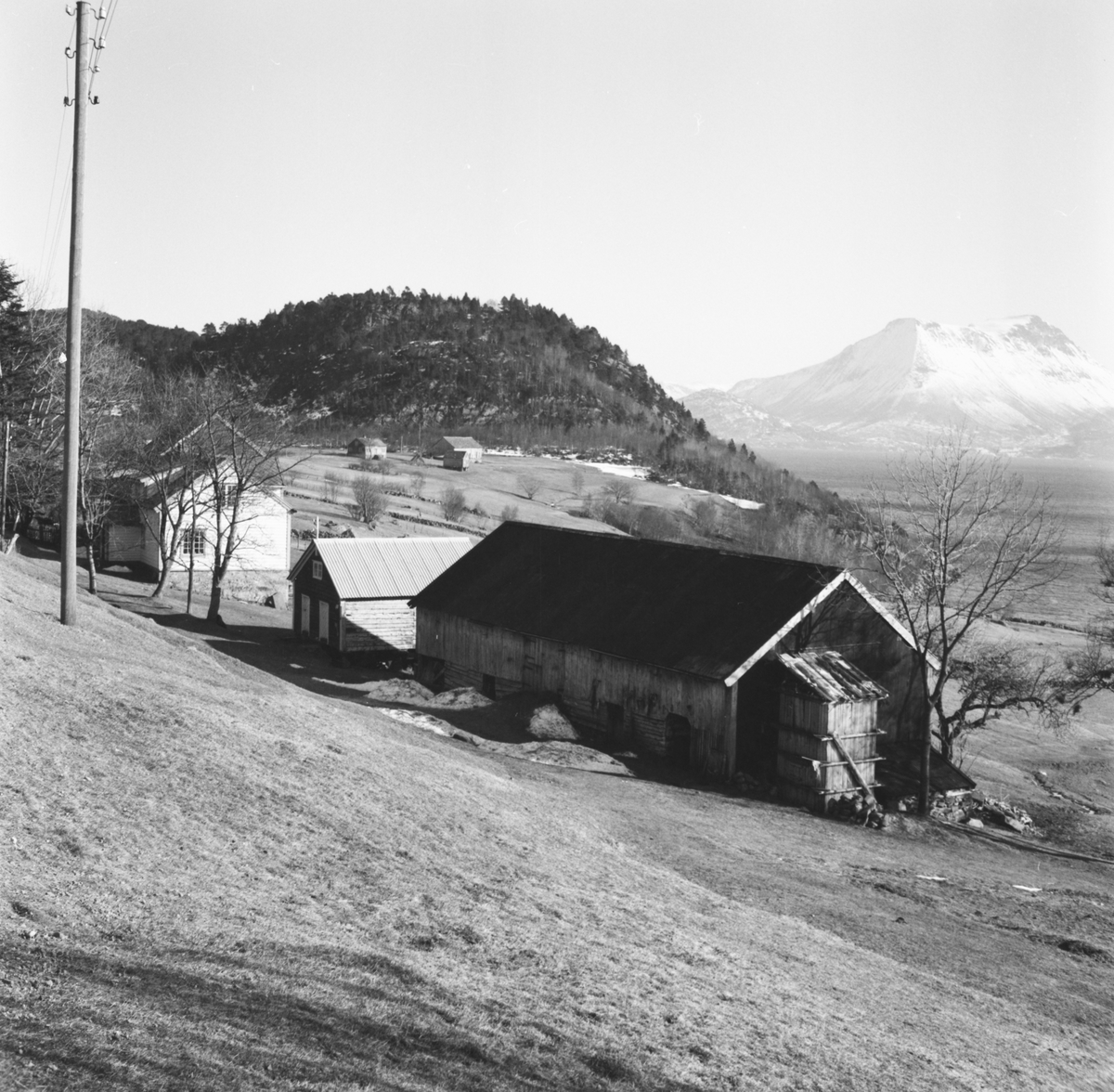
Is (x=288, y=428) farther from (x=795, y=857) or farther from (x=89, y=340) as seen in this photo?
(x=795, y=857)

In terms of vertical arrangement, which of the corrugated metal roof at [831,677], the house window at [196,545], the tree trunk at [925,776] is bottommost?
the tree trunk at [925,776]

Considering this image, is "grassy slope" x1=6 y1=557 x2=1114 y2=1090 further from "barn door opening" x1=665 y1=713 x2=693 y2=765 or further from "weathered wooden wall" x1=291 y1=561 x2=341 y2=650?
"weathered wooden wall" x1=291 y1=561 x2=341 y2=650

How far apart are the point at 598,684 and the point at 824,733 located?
722 centimetres

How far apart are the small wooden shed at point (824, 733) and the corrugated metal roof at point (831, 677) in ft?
0.07

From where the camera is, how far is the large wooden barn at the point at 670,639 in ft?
90.7

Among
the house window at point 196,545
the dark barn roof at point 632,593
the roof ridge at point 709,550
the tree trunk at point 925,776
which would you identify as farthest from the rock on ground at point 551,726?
the house window at point 196,545

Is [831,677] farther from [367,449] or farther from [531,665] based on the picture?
[367,449]

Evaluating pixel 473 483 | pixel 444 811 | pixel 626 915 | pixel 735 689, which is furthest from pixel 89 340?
pixel 473 483

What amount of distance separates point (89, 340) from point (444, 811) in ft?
137

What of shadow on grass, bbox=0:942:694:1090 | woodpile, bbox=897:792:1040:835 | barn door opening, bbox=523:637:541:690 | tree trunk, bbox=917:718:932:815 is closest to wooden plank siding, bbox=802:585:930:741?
tree trunk, bbox=917:718:932:815

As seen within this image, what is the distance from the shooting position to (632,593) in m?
32.5

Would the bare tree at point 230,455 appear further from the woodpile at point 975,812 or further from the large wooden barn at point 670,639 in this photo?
the woodpile at point 975,812

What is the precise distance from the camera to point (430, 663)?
38469 millimetres

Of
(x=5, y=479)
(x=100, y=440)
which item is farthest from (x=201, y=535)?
(x=5, y=479)
